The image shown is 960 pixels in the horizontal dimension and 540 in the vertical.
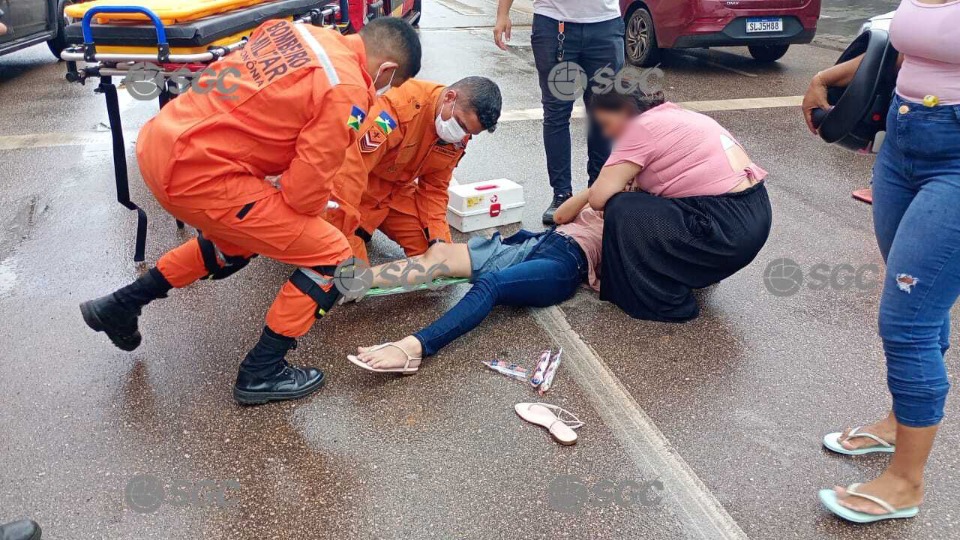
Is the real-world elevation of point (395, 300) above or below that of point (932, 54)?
below

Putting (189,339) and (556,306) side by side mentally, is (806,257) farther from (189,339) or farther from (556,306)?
(189,339)

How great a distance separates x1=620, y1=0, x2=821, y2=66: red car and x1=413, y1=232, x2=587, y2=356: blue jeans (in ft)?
16.9

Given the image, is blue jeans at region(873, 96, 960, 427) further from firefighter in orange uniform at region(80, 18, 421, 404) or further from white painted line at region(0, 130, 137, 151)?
white painted line at region(0, 130, 137, 151)

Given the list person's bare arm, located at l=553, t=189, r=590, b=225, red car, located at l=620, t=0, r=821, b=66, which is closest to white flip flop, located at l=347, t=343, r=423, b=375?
person's bare arm, located at l=553, t=189, r=590, b=225

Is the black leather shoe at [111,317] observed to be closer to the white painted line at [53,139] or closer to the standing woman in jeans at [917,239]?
the standing woman in jeans at [917,239]

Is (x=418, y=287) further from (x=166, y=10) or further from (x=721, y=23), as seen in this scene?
(x=721, y=23)

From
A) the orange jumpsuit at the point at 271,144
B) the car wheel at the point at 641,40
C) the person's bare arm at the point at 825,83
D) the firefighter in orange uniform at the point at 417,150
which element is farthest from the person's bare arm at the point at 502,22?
the car wheel at the point at 641,40

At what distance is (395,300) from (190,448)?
4.03 ft

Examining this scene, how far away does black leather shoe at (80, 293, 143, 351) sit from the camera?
9.40 feet

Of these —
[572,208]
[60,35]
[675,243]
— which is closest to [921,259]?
[675,243]

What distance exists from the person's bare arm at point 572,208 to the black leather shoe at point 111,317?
1818 mm

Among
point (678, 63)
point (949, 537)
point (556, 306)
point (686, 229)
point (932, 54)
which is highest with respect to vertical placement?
point (932, 54)

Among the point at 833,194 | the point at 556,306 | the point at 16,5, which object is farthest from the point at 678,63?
the point at 16,5

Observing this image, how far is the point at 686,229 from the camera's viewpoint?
10.5 feet
